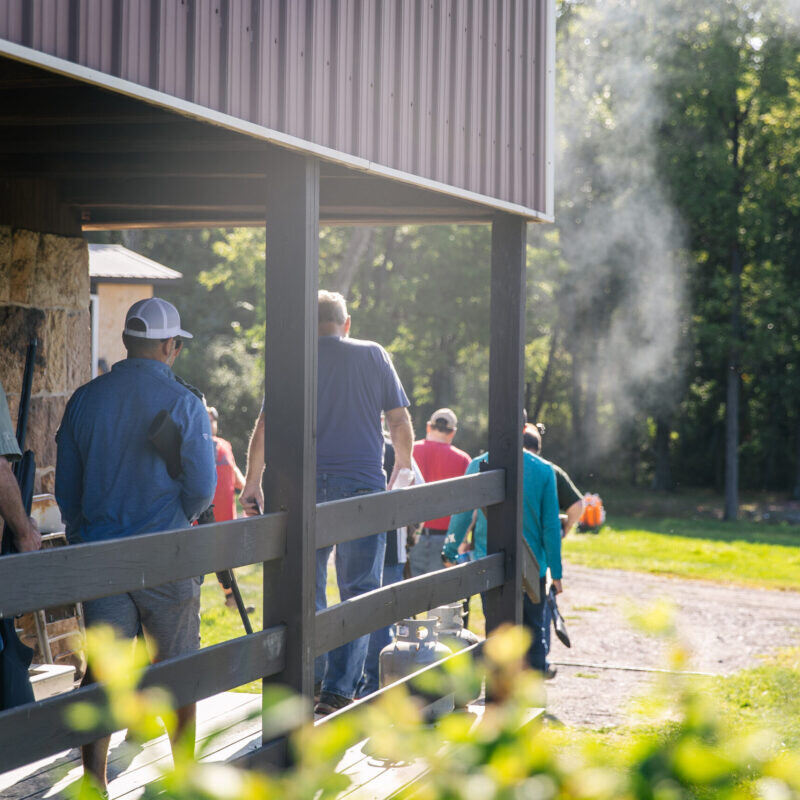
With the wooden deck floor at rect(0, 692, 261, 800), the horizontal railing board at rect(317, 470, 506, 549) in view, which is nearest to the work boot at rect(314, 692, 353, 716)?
the wooden deck floor at rect(0, 692, 261, 800)

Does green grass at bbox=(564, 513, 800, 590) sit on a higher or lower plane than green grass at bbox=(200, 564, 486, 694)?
lower

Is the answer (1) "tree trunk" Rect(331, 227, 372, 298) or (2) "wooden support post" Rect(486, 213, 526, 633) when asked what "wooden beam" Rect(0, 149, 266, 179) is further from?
(1) "tree trunk" Rect(331, 227, 372, 298)

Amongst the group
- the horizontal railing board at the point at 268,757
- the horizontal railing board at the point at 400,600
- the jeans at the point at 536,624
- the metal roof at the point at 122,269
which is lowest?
the jeans at the point at 536,624

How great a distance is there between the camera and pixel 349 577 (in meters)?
5.39

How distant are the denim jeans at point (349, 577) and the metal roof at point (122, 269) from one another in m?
6.80

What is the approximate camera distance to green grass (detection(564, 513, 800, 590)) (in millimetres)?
15797

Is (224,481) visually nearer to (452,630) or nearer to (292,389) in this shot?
(452,630)

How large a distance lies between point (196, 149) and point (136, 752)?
7.79 feet

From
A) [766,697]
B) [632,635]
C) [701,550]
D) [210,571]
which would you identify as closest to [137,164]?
[210,571]

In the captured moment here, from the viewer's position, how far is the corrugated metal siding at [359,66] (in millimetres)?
3004

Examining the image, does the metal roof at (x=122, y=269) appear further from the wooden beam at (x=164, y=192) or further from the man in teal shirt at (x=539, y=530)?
the man in teal shirt at (x=539, y=530)

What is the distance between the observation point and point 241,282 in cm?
2570

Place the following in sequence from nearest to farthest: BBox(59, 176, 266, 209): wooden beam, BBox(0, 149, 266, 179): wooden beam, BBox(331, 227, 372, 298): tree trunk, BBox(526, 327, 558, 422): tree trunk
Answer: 1. BBox(0, 149, 266, 179): wooden beam
2. BBox(59, 176, 266, 209): wooden beam
3. BBox(331, 227, 372, 298): tree trunk
4. BBox(526, 327, 558, 422): tree trunk

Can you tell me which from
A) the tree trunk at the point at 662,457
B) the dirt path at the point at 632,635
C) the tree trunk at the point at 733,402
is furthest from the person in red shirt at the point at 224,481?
the tree trunk at the point at 662,457
